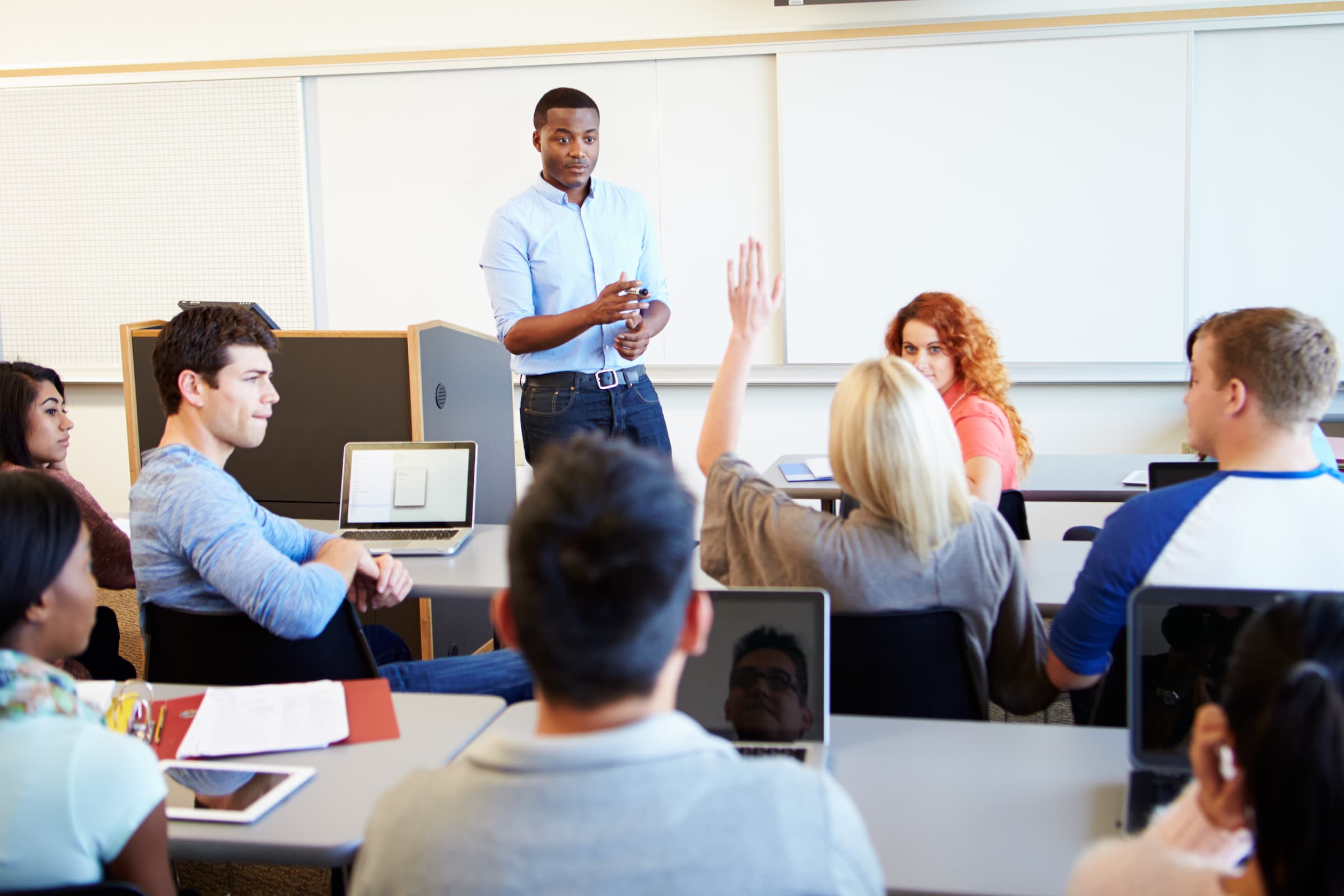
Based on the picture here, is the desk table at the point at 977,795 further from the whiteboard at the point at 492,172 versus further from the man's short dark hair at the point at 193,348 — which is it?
the whiteboard at the point at 492,172

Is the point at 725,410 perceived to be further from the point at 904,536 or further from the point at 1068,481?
the point at 1068,481

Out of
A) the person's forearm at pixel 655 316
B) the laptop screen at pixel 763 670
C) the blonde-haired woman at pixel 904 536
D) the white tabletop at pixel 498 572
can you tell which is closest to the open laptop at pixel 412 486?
the white tabletop at pixel 498 572

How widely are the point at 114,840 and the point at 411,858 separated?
0.50 m

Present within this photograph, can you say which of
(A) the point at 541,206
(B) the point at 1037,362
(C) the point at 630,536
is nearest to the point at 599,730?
(C) the point at 630,536

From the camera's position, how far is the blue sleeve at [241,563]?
177 cm

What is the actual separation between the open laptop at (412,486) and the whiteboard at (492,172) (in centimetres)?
223

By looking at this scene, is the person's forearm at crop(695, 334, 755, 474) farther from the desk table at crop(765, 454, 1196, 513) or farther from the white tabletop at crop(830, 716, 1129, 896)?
the desk table at crop(765, 454, 1196, 513)

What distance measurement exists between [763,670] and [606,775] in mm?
708

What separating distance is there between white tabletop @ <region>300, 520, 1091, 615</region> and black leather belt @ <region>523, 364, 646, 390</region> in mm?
679

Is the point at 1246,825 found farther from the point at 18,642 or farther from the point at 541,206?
the point at 541,206

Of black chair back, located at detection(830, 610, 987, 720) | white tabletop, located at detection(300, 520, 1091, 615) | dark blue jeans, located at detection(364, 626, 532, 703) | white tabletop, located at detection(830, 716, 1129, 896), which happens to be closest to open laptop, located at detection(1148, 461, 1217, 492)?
white tabletop, located at detection(300, 520, 1091, 615)

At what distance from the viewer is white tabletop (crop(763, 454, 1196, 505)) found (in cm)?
324

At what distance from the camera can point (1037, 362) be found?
462cm

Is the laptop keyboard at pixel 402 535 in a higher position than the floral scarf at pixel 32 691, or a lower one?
lower
